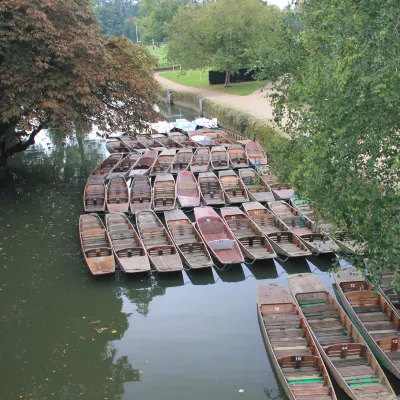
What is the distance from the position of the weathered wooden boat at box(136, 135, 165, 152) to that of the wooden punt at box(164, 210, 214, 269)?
34.3 feet

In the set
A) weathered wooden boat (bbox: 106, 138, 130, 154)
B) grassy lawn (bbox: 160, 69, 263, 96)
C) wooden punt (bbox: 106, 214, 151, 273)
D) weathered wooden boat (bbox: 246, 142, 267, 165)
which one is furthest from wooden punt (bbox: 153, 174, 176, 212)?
grassy lawn (bbox: 160, 69, 263, 96)

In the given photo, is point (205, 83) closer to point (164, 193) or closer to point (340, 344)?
point (164, 193)

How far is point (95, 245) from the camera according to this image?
1739 centimetres

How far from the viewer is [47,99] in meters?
20.5

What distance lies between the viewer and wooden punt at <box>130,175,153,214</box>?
2058 cm

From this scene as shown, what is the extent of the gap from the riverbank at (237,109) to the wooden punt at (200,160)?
3.24 metres

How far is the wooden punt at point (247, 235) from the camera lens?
16375 millimetres

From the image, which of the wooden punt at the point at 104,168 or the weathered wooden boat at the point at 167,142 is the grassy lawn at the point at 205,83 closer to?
the weathered wooden boat at the point at 167,142

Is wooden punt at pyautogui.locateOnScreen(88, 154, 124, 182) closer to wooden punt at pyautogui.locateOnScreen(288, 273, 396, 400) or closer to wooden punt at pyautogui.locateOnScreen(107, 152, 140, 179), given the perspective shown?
wooden punt at pyautogui.locateOnScreen(107, 152, 140, 179)

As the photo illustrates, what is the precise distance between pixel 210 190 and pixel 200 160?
4.29 meters

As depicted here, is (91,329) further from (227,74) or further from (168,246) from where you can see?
(227,74)

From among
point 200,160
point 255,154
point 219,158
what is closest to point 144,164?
point 200,160

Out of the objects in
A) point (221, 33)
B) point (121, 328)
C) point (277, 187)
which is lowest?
point (121, 328)

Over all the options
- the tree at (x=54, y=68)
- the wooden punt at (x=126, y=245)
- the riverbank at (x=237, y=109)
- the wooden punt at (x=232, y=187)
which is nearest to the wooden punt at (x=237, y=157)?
the riverbank at (x=237, y=109)
